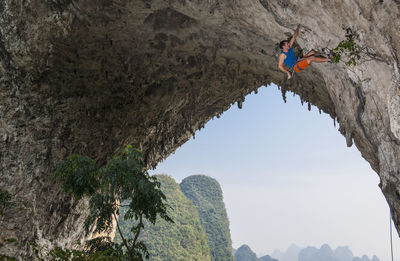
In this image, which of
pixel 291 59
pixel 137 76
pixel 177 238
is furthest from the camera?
pixel 177 238

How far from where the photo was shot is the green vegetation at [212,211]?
221 ft

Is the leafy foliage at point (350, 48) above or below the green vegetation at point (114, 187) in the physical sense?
above

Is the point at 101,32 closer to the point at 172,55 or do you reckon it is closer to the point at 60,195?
the point at 172,55

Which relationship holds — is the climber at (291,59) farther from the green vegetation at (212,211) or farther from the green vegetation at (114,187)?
the green vegetation at (212,211)

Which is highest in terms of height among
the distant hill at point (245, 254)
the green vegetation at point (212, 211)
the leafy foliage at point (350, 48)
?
the green vegetation at point (212, 211)

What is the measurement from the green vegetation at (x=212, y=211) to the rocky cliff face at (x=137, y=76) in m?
59.4

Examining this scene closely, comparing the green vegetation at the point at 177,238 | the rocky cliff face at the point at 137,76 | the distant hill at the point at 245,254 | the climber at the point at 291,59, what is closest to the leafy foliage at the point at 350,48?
the rocky cliff face at the point at 137,76

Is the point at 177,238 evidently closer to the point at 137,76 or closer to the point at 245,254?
the point at 137,76

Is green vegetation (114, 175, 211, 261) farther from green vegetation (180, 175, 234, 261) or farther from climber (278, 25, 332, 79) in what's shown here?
climber (278, 25, 332, 79)

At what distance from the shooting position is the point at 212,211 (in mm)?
76125

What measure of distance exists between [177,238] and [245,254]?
67.8 meters

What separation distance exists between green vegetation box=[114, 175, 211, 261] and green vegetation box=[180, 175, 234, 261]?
42.4 ft

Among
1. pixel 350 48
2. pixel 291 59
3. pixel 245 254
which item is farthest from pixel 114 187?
pixel 245 254

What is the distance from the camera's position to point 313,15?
633 cm
